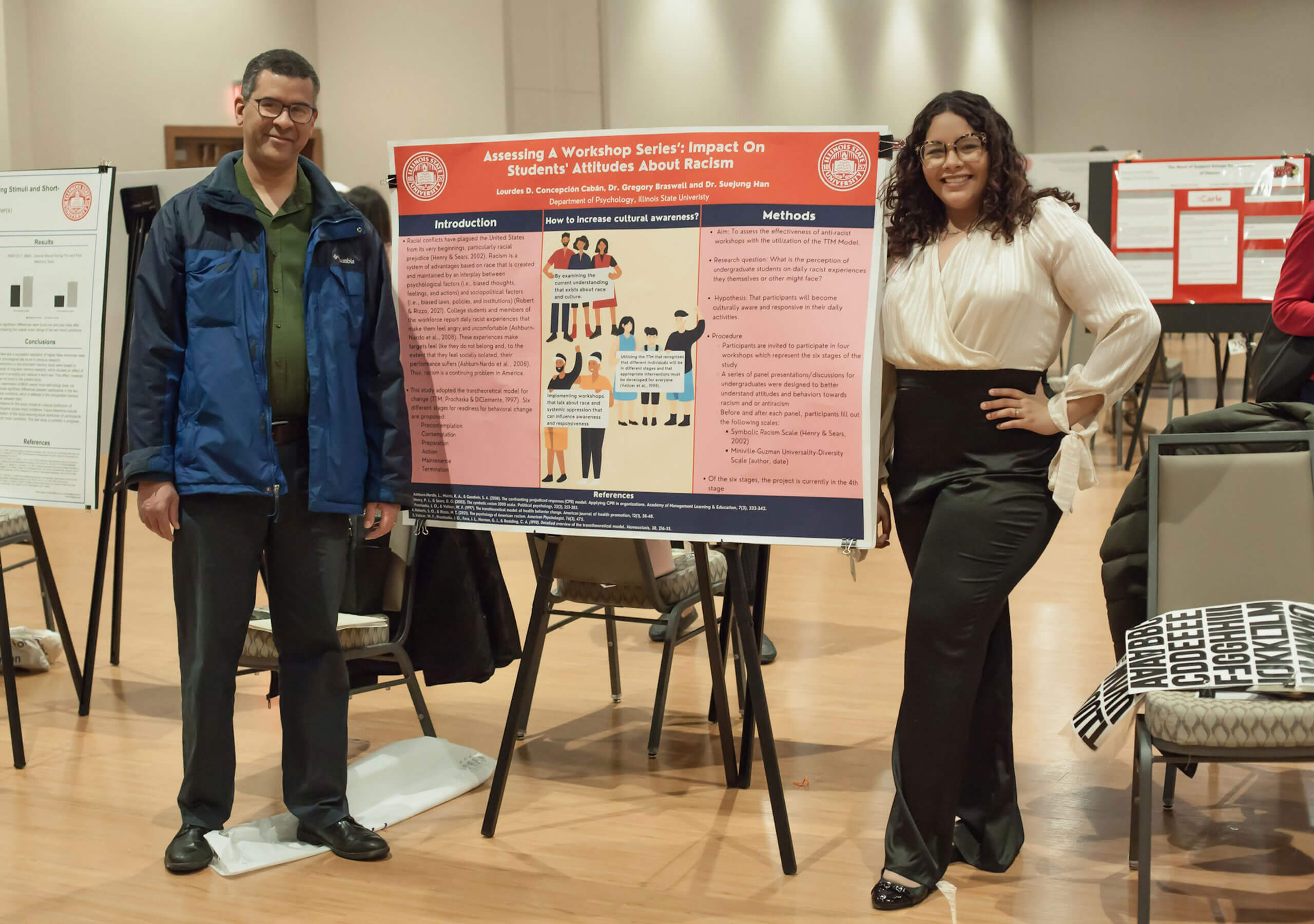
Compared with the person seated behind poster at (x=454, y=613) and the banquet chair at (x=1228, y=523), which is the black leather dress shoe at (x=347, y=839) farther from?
the banquet chair at (x=1228, y=523)

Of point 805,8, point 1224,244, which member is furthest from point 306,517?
point 805,8

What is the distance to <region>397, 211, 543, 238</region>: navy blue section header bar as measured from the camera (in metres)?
2.65

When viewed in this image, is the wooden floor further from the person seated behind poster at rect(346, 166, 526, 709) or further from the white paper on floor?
the person seated behind poster at rect(346, 166, 526, 709)

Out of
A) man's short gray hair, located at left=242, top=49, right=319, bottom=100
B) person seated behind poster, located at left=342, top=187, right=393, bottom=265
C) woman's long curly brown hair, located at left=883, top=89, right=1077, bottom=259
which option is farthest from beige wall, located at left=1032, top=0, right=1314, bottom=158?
man's short gray hair, located at left=242, top=49, right=319, bottom=100

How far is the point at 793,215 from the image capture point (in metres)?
2.46

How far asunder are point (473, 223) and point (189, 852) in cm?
149

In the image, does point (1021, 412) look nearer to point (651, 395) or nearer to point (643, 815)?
point (651, 395)

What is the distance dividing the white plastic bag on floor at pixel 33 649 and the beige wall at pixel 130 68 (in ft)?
19.9

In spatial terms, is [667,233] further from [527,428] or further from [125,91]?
[125,91]

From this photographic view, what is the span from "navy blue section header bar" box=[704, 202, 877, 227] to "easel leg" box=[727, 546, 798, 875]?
0.68 metres

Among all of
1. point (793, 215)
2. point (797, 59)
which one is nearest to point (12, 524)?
point (793, 215)

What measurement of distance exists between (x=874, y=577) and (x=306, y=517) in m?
3.21

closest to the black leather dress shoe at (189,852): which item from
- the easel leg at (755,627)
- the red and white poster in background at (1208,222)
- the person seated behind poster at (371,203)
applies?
the easel leg at (755,627)

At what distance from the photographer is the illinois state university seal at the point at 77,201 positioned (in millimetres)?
3375
